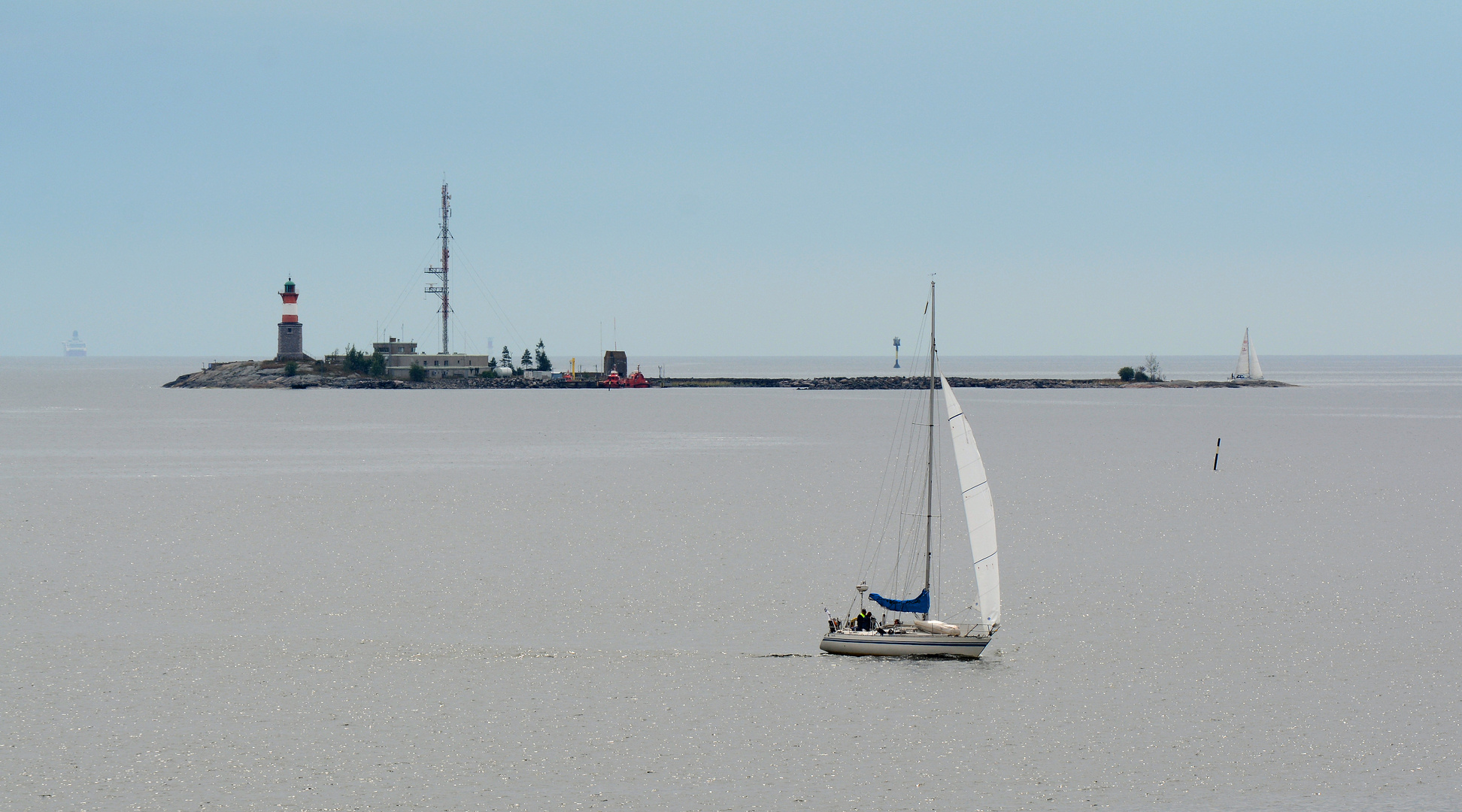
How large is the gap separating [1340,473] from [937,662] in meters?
70.5

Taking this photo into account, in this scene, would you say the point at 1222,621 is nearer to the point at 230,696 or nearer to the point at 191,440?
the point at 230,696

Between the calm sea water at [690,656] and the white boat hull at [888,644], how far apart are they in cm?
79

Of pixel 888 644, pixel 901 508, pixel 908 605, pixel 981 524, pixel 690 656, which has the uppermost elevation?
pixel 981 524

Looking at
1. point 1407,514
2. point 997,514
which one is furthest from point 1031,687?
point 1407,514

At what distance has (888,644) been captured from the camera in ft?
129

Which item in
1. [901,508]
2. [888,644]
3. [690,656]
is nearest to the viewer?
[690,656]

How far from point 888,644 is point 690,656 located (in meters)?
6.06

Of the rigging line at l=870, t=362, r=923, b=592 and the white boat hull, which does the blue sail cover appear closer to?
the white boat hull

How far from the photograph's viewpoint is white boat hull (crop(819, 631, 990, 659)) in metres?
38.9

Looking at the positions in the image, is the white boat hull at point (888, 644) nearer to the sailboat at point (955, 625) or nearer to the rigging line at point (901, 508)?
the sailboat at point (955, 625)

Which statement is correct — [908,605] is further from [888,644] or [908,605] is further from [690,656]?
[690,656]

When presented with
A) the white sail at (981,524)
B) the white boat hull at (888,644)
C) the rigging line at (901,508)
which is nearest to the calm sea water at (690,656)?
the white boat hull at (888,644)

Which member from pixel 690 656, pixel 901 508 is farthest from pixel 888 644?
pixel 901 508

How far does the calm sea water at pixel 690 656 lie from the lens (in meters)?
29.0
